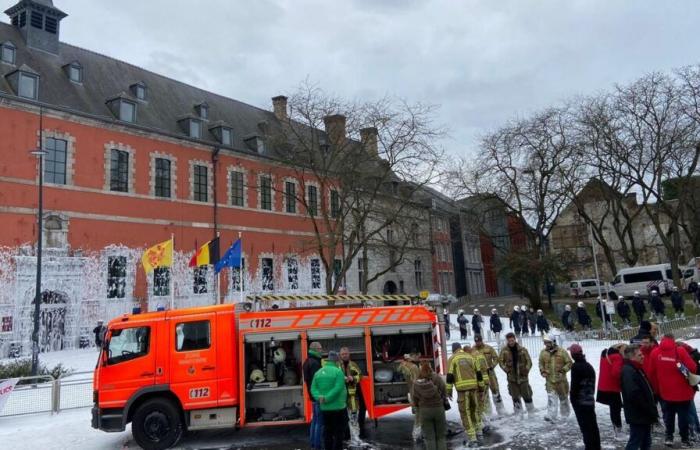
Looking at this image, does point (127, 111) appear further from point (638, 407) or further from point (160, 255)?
point (638, 407)

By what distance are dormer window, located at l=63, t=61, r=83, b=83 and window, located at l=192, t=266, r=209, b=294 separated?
12.0 metres

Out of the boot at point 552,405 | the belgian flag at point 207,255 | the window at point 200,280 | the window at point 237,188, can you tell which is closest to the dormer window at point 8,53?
the window at point 237,188

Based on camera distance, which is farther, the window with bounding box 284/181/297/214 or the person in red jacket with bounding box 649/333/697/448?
the window with bounding box 284/181/297/214

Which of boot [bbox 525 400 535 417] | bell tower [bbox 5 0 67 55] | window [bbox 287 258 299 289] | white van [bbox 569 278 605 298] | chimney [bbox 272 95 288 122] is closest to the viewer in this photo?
boot [bbox 525 400 535 417]

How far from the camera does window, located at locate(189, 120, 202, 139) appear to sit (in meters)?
32.7

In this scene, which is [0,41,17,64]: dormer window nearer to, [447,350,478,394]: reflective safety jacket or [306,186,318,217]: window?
[306,186,318,217]: window

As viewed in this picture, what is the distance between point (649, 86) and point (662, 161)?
4.60m

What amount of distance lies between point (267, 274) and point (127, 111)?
13166 mm

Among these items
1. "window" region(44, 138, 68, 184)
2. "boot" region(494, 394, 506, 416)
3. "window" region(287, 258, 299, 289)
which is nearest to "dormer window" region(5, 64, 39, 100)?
"window" region(44, 138, 68, 184)

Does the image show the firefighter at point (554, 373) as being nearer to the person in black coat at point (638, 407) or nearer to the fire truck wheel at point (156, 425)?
the person in black coat at point (638, 407)

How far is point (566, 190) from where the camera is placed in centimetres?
3406

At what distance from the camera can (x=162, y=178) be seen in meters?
30.6

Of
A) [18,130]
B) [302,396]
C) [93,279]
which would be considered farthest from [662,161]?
[18,130]

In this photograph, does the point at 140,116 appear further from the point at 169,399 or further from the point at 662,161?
the point at 662,161
